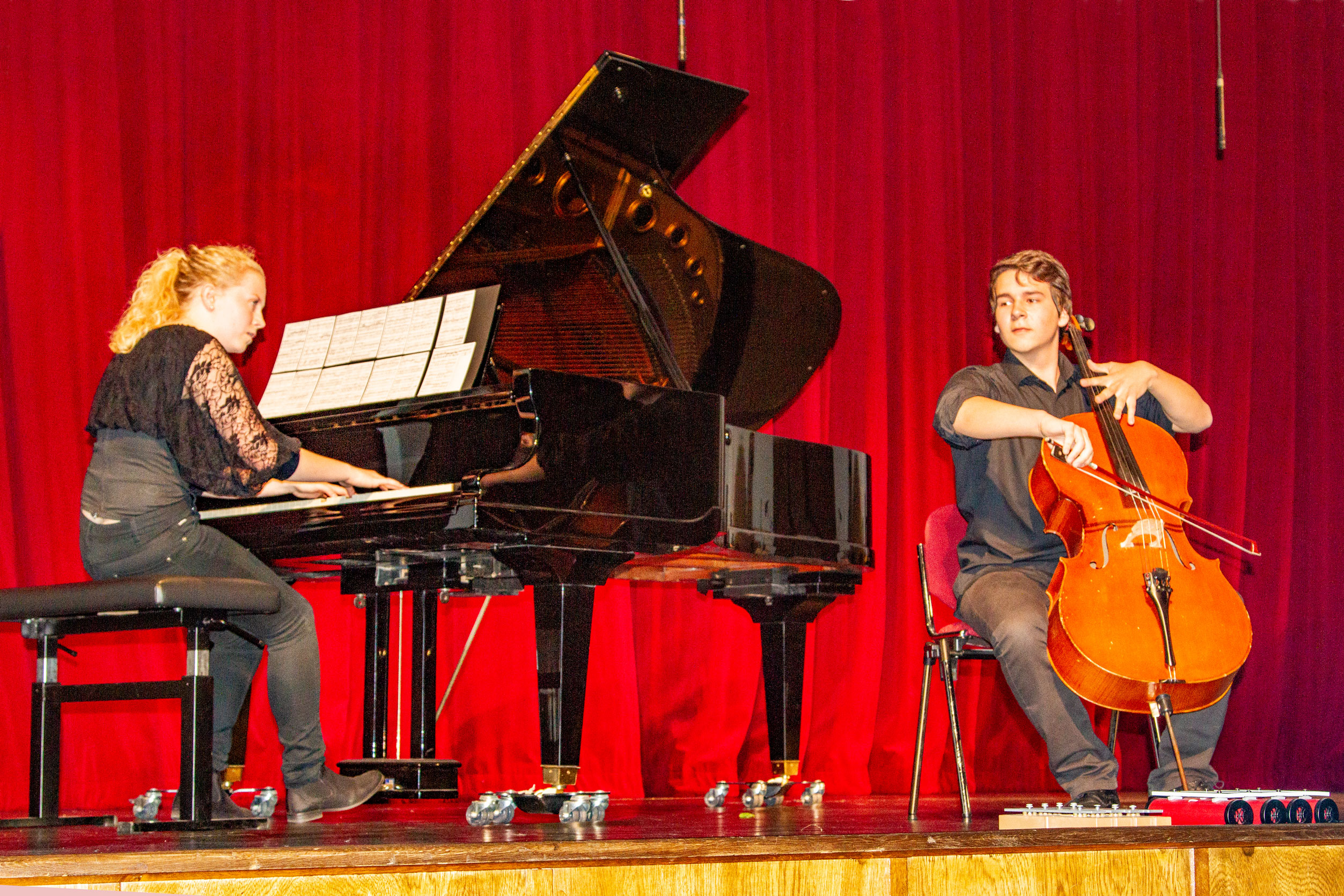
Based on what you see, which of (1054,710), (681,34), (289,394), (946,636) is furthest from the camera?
(681,34)

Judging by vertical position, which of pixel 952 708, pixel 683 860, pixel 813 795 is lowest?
pixel 813 795

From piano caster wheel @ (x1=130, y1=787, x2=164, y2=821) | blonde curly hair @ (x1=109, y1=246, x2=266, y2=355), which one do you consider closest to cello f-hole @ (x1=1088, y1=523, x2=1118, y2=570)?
blonde curly hair @ (x1=109, y1=246, x2=266, y2=355)

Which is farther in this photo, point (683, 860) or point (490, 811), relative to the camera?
point (490, 811)

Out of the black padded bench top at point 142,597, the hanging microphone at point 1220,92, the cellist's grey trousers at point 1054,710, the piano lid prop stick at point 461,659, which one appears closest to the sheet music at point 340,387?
the black padded bench top at point 142,597

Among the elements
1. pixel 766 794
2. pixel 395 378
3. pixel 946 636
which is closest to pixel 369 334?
pixel 395 378

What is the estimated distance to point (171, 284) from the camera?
276 cm

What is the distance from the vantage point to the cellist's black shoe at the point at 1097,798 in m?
2.58

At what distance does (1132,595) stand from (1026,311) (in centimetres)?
77

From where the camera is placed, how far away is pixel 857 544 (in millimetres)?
3393

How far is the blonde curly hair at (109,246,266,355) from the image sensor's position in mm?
2736

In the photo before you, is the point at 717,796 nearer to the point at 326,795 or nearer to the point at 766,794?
the point at 766,794

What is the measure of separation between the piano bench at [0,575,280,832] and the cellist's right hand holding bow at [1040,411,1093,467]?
1549 mm

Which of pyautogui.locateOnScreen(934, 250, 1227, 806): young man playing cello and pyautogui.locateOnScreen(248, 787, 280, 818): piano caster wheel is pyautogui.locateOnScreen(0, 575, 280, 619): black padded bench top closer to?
pyautogui.locateOnScreen(248, 787, 280, 818): piano caster wheel

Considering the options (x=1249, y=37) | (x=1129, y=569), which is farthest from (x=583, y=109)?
(x=1249, y=37)
